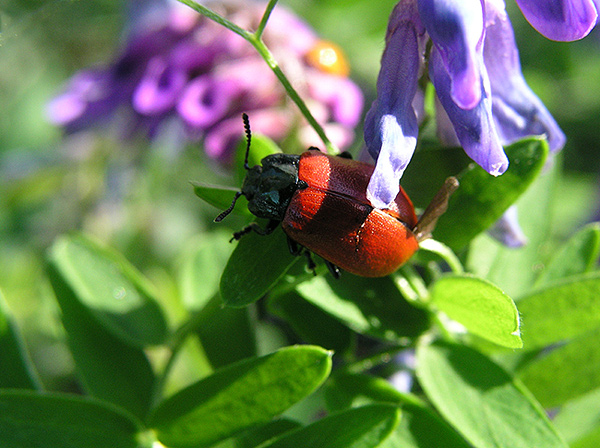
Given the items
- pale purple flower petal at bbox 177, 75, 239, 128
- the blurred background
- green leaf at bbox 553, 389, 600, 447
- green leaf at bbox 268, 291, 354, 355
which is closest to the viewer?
green leaf at bbox 268, 291, 354, 355

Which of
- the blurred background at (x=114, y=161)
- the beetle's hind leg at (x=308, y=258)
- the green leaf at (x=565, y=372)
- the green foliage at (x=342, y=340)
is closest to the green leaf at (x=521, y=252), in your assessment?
the green foliage at (x=342, y=340)

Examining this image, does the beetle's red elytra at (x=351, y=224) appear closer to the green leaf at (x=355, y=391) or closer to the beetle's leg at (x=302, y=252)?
the beetle's leg at (x=302, y=252)

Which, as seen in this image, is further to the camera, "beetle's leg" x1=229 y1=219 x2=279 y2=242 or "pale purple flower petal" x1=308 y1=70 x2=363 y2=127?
"pale purple flower petal" x1=308 y1=70 x2=363 y2=127

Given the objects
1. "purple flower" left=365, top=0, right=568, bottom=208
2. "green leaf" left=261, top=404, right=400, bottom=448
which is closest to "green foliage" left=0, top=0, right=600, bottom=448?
"green leaf" left=261, top=404, right=400, bottom=448

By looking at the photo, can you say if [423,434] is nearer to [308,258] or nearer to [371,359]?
[371,359]

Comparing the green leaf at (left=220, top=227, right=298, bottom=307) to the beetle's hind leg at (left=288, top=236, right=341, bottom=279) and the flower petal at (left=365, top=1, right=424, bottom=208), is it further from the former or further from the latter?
the flower petal at (left=365, top=1, right=424, bottom=208)

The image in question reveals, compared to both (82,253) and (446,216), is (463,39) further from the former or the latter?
(82,253)
